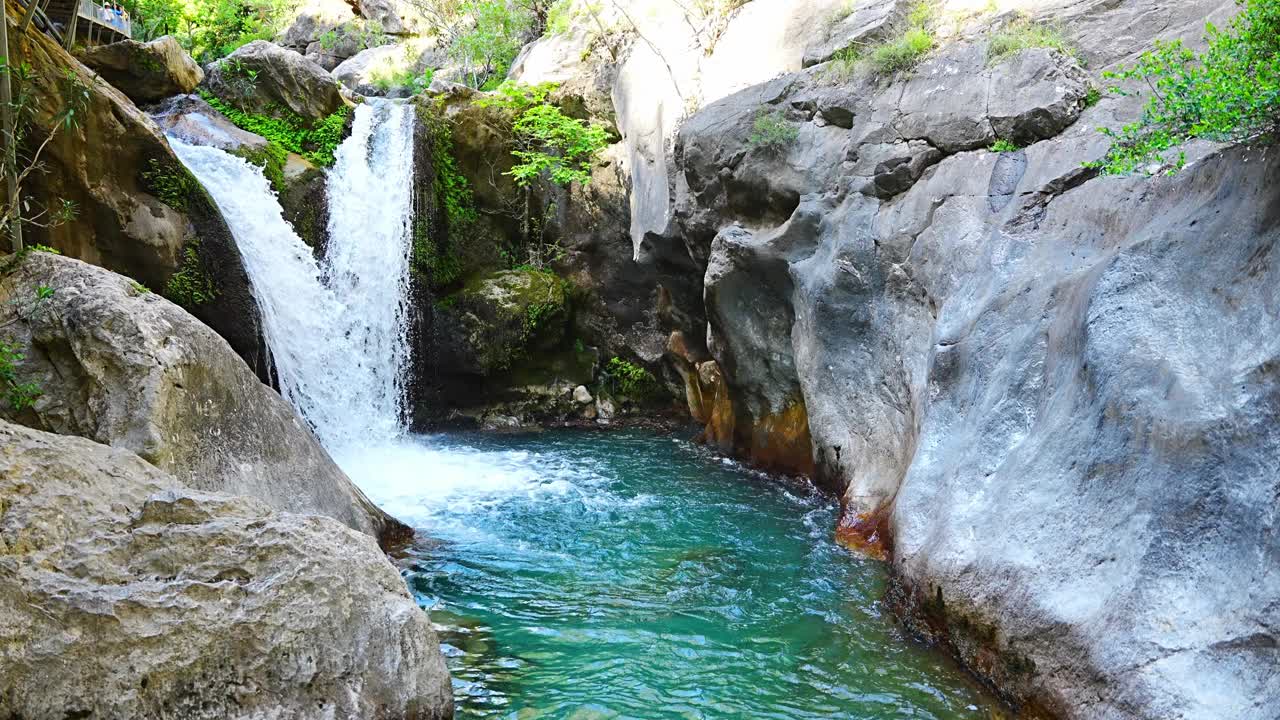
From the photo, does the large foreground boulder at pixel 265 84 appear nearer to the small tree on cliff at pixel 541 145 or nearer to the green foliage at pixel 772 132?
the small tree on cliff at pixel 541 145

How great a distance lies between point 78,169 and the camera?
9.91m

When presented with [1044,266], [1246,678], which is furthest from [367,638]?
[1044,266]

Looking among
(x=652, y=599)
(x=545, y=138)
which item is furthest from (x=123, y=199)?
(x=652, y=599)

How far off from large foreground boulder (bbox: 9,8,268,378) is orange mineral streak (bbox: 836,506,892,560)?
27.4 ft

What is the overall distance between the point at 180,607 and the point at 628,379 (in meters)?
12.1

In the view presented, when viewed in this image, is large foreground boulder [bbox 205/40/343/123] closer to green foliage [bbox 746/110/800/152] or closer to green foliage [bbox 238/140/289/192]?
green foliage [bbox 238/140/289/192]

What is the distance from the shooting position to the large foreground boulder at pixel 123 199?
30.7ft

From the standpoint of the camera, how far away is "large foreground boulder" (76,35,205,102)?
13785mm

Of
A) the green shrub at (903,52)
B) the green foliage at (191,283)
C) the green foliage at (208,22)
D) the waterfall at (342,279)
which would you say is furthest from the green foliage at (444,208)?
the green foliage at (208,22)

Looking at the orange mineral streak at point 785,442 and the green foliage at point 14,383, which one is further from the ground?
the green foliage at point 14,383

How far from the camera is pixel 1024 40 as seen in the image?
8133 mm

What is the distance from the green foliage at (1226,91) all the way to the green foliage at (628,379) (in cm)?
1089

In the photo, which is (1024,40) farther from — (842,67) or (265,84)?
(265,84)

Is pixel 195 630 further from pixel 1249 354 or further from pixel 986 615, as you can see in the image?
pixel 1249 354
